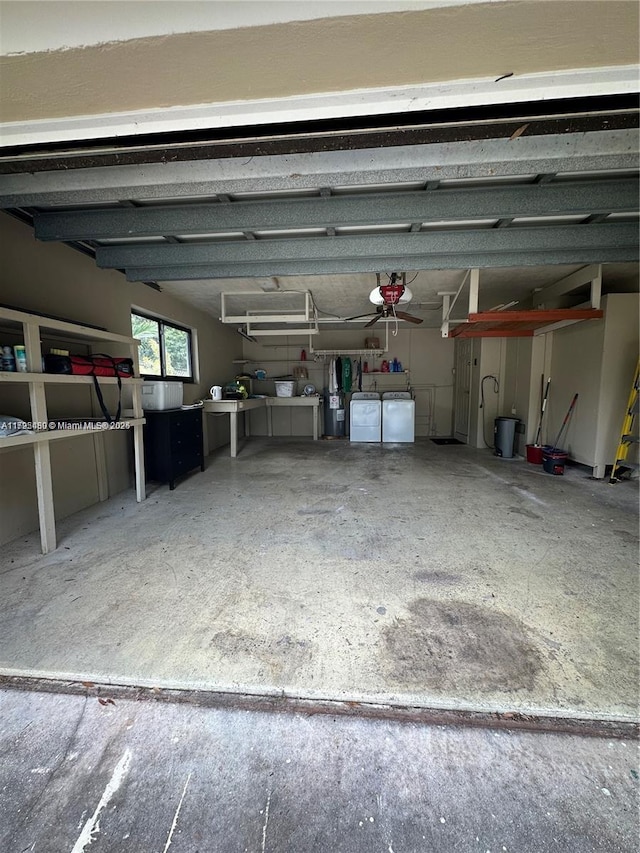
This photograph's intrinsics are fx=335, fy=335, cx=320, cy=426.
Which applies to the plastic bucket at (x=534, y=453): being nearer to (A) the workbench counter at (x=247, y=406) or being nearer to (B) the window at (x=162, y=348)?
(A) the workbench counter at (x=247, y=406)

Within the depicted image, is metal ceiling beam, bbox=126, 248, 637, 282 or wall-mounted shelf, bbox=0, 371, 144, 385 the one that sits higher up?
metal ceiling beam, bbox=126, 248, 637, 282

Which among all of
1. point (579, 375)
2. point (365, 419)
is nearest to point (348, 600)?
point (579, 375)

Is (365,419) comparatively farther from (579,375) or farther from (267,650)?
(267,650)

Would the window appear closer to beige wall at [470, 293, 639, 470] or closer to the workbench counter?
the workbench counter

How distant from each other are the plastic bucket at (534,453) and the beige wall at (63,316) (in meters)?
5.47

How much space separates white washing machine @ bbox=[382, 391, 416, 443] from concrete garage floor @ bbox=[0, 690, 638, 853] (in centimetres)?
582

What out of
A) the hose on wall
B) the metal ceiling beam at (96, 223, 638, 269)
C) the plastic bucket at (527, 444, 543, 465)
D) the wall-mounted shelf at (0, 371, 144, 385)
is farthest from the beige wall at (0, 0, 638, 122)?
the hose on wall

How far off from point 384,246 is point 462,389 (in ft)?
15.5

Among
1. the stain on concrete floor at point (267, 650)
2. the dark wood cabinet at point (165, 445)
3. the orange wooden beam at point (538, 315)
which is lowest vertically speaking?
the stain on concrete floor at point (267, 650)

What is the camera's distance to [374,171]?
1754mm

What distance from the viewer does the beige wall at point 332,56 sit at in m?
0.65

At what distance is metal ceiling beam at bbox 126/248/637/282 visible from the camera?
3.06 metres

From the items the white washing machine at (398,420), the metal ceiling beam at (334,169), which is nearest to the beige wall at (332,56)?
the metal ceiling beam at (334,169)

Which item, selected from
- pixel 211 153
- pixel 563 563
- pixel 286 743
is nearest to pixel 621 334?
pixel 563 563
